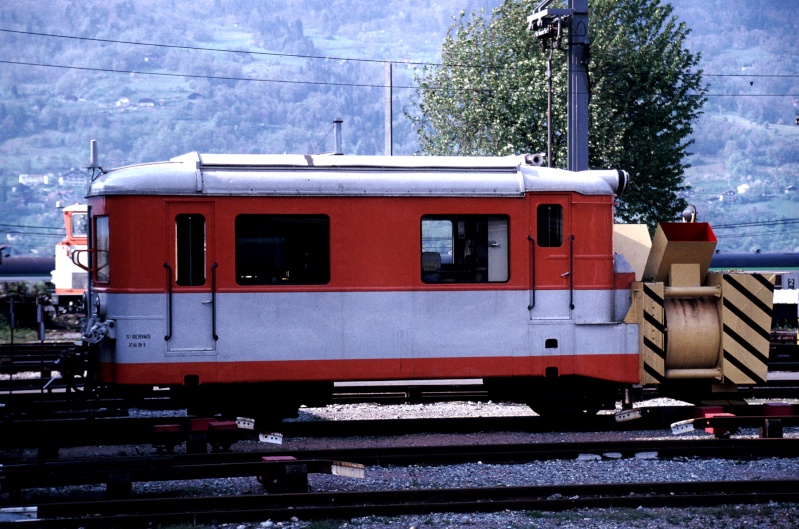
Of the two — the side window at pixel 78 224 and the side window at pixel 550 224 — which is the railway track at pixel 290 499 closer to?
the side window at pixel 550 224

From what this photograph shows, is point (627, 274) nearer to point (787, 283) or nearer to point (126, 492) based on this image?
point (126, 492)

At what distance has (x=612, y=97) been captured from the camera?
111 feet

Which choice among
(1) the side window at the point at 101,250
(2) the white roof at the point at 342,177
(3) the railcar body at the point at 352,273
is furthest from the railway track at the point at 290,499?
(2) the white roof at the point at 342,177

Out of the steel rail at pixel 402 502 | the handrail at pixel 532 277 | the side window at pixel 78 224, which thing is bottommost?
the steel rail at pixel 402 502

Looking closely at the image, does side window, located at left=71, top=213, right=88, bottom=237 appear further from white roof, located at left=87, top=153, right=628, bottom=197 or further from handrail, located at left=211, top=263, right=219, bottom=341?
handrail, located at left=211, top=263, right=219, bottom=341

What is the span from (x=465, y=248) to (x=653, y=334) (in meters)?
2.60

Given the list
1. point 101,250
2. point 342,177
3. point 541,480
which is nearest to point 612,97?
point 342,177

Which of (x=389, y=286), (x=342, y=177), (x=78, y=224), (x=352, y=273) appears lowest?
(x=389, y=286)

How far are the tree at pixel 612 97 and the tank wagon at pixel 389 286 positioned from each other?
20563 mm

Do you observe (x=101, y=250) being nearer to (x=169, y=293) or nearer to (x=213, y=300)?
(x=169, y=293)

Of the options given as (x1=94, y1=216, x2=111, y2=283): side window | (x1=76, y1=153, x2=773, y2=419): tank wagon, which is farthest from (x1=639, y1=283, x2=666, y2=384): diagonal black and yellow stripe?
(x1=94, y1=216, x2=111, y2=283): side window

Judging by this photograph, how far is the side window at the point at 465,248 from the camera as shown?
39.8 ft

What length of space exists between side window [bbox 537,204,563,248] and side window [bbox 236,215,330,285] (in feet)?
8.72

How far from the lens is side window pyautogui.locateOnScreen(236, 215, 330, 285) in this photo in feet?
38.5
